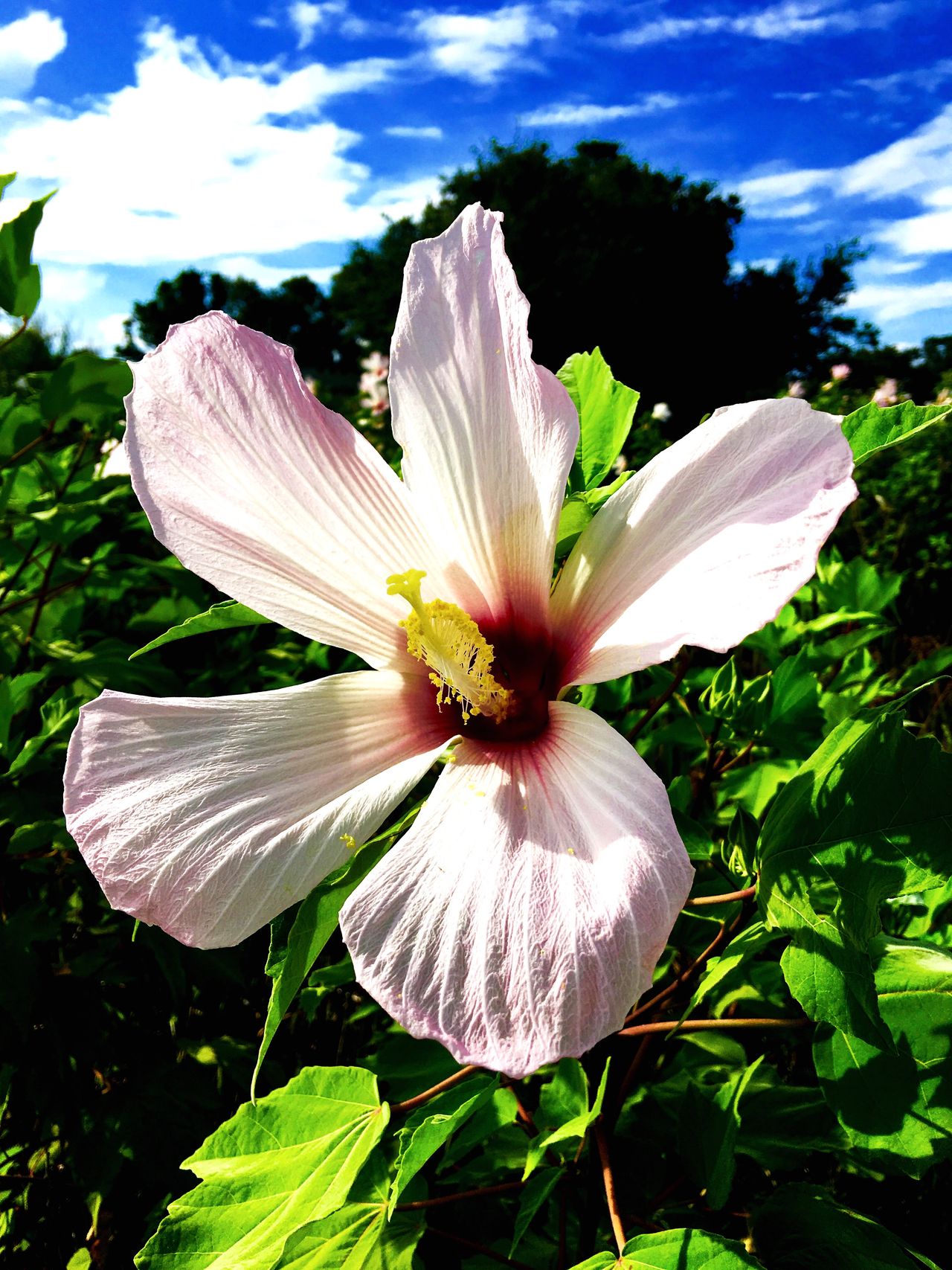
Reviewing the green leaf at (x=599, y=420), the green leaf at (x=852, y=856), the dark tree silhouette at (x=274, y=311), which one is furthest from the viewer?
the dark tree silhouette at (x=274, y=311)

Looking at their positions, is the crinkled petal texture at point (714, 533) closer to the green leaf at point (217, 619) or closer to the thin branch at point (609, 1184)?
the green leaf at point (217, 619)

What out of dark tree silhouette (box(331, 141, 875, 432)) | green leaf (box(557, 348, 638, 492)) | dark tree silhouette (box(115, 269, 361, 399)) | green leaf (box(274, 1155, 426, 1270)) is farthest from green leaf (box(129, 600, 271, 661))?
dark tree silhouette (box(115, 269, 361, 399))

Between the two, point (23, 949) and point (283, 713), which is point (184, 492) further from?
point (23, 949)

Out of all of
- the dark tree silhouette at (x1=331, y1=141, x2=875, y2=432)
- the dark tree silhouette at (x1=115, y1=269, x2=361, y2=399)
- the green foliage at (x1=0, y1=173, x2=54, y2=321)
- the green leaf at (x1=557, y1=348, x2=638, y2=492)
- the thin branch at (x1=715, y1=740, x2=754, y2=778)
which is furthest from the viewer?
the dark tree silhouette at (x1=115, y1=269, x2=361, y2=399)

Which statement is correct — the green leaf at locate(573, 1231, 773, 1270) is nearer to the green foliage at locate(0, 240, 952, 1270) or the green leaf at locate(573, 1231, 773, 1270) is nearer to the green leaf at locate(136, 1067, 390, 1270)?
the green foliage at locate(0, 240, 952, 1270)

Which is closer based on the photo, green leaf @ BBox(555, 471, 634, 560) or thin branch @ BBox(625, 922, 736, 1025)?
green leaf @ BBox(555, 471, 634, 560)

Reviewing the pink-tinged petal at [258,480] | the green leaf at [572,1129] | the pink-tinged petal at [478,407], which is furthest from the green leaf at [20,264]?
the green leaf at [572,1129]
